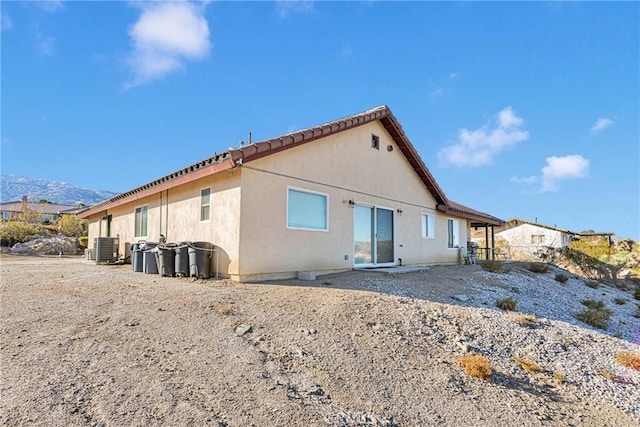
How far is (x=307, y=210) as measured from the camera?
10.6 meters

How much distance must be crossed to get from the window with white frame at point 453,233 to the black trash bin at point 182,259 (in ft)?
44.0

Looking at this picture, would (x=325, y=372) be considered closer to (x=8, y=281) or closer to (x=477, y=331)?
(x=477, y=331)

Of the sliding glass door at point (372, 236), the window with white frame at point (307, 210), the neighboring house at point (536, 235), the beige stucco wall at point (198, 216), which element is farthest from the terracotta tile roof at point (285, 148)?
the neighboring house at point (536, 235)

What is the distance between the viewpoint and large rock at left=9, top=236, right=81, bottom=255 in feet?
78.6

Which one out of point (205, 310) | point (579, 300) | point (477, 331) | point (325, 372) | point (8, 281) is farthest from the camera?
point (579, 300)

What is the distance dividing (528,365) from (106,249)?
602 inches

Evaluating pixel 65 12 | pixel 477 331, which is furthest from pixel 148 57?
pixel 477 331

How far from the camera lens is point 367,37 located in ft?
42.6

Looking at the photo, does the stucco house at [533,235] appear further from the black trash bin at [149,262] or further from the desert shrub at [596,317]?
the black trash bin at [149,262]

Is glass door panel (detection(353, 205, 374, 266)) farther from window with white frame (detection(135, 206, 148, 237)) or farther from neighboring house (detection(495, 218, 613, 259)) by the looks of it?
neighboring house (detection(495, 218, 613, 259))

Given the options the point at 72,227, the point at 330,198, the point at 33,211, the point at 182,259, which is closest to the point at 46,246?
the point at 72,227

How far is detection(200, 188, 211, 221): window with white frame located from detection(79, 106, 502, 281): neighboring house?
1.3 inches

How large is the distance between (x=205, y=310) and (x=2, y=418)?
319 cm

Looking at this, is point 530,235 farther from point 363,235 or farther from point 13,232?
point 13,232
